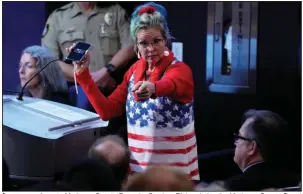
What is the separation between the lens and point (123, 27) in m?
2.92

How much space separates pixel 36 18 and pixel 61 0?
14cm

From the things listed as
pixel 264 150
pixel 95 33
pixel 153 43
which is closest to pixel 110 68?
pixel 95 33

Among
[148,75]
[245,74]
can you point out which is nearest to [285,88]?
[245,74]

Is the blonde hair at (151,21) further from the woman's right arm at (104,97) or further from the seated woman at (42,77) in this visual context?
the seated woman at (42,77)

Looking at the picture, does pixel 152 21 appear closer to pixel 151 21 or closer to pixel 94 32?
pixel 151 21

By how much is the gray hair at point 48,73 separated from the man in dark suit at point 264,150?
79 centimetres

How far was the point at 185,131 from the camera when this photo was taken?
2.76 metres

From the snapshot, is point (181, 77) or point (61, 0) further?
point (61, 0)

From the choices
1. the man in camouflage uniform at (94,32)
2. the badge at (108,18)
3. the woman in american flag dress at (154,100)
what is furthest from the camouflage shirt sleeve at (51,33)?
the woman in american flag dress at (154,100)

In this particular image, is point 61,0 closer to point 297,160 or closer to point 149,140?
point 149,140

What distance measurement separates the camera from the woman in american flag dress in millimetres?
2629

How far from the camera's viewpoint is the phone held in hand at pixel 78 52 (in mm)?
2711

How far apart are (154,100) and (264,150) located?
50 centimetres

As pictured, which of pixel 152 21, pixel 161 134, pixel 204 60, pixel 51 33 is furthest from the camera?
pixel 51 33
